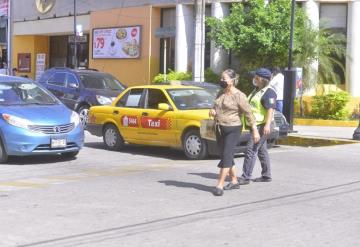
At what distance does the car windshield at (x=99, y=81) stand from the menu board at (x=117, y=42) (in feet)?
28.1

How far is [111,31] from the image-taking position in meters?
29.3

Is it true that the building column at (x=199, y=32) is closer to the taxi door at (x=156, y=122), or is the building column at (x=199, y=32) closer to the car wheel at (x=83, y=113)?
the car wheel at (x=83, y=113)

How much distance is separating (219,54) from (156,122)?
11824 millimetres

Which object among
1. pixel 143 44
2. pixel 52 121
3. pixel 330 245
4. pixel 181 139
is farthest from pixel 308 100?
pixel 330 245

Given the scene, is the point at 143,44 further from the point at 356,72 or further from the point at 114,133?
the point at 114,133

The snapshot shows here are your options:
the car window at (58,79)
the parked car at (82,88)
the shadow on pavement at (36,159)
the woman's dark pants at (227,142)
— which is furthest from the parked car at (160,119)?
the car window at (58,79)

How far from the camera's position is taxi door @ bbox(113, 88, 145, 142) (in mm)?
13648

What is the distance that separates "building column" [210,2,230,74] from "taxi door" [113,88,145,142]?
10705 mm

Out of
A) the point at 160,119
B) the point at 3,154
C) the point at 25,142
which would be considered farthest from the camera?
the point at 160,119

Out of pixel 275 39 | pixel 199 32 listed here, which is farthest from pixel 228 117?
pixel 275 39

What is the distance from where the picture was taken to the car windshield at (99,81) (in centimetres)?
1886

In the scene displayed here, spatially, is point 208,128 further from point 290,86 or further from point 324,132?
point 324,132

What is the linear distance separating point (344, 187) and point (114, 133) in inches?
238

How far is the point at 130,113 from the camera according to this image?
1378 centimetres
